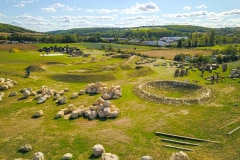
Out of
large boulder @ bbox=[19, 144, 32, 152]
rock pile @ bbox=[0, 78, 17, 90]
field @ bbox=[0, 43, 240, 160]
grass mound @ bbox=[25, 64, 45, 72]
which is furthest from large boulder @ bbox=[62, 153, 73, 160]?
grass mound @ bbox=[25, 64, 45, 72]

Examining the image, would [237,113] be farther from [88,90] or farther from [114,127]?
[88,90]

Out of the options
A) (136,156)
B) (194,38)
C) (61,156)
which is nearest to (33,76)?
(61,156)

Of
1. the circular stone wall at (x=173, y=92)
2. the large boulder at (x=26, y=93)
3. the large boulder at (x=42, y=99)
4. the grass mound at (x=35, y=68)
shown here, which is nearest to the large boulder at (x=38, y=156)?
the large boulder at (x=42, y=99)

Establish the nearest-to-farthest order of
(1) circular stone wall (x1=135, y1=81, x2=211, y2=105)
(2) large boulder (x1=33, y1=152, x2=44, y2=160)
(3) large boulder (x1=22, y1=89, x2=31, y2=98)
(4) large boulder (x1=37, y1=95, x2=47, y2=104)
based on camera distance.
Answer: (2) large boulder (x1=33, y1=152, x2=44, y2=160) < (1) circular stone wall (x1=135, y1=81, x2=211, y2=105) < (4) large boulder (x1=37, y1=95, x2=47, y2=104) < (3) large boulder (x1=22, y1=89, x2=31, y2=98)

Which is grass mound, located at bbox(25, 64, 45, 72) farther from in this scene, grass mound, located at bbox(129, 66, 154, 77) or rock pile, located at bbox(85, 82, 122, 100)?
grass mound, located at bbox(129, 66, 154, 77)

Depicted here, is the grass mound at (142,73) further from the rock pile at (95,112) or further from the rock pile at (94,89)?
the rock pile at (95,112)
